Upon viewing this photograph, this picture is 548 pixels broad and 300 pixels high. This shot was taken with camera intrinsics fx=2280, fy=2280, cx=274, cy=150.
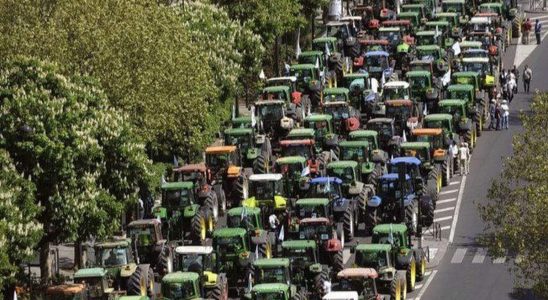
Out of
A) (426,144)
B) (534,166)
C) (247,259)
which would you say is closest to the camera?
(534,166)

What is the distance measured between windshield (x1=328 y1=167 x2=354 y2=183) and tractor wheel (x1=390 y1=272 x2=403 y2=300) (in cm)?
1579

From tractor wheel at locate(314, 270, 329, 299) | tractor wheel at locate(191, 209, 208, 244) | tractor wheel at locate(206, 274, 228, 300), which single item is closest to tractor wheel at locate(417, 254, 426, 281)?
tractor wheel at locate(314, 270, 329, 299)

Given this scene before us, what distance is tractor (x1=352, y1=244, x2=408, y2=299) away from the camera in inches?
3647

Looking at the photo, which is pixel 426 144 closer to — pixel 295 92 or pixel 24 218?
pixel 295 92

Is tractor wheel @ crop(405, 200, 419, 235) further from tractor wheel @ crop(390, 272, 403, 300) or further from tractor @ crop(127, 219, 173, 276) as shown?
tractor @ crop(127, 219, 173, 276)

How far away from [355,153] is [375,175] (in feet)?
7.83

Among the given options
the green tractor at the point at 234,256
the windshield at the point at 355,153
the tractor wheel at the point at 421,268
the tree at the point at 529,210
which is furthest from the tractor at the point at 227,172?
the tree at the point at 529,210

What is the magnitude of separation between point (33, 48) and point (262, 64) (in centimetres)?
4094

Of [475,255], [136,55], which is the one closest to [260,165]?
[136,55]

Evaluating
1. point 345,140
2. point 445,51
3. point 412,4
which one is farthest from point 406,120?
point 412,4

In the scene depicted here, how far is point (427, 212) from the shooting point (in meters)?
106

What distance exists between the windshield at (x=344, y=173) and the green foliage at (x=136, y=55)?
283 inches

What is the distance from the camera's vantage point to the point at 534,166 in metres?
86.6

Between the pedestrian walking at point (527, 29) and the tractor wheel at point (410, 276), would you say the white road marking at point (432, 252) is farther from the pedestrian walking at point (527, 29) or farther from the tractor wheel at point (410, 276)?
the pedestrian walking at point (527, 29)
